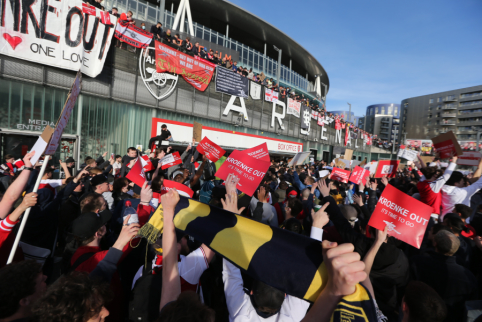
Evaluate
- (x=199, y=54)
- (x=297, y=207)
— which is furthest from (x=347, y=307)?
(x=199, y=54)

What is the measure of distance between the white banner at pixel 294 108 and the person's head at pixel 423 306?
2384 cm

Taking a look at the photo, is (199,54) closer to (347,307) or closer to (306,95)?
(347,307)

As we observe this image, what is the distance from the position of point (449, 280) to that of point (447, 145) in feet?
18.3

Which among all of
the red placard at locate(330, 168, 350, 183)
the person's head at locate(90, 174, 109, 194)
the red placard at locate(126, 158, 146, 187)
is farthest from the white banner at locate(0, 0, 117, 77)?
the red placard at locate(330, 168, 350, 183)

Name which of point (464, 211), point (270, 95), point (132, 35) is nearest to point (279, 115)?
point (270, 95)

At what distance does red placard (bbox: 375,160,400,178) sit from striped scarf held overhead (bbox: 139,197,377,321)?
21.0 feet

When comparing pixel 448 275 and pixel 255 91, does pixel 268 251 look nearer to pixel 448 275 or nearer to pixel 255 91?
pixel 448 275

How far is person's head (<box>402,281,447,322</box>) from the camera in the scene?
163cm

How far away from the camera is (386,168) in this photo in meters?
7.27

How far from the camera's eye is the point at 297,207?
4.50m

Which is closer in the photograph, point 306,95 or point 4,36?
point 4,36

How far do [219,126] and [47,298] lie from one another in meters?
18.1

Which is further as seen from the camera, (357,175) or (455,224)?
(357,175)

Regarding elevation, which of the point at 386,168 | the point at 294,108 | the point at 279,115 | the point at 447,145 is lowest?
the point at 386,168
